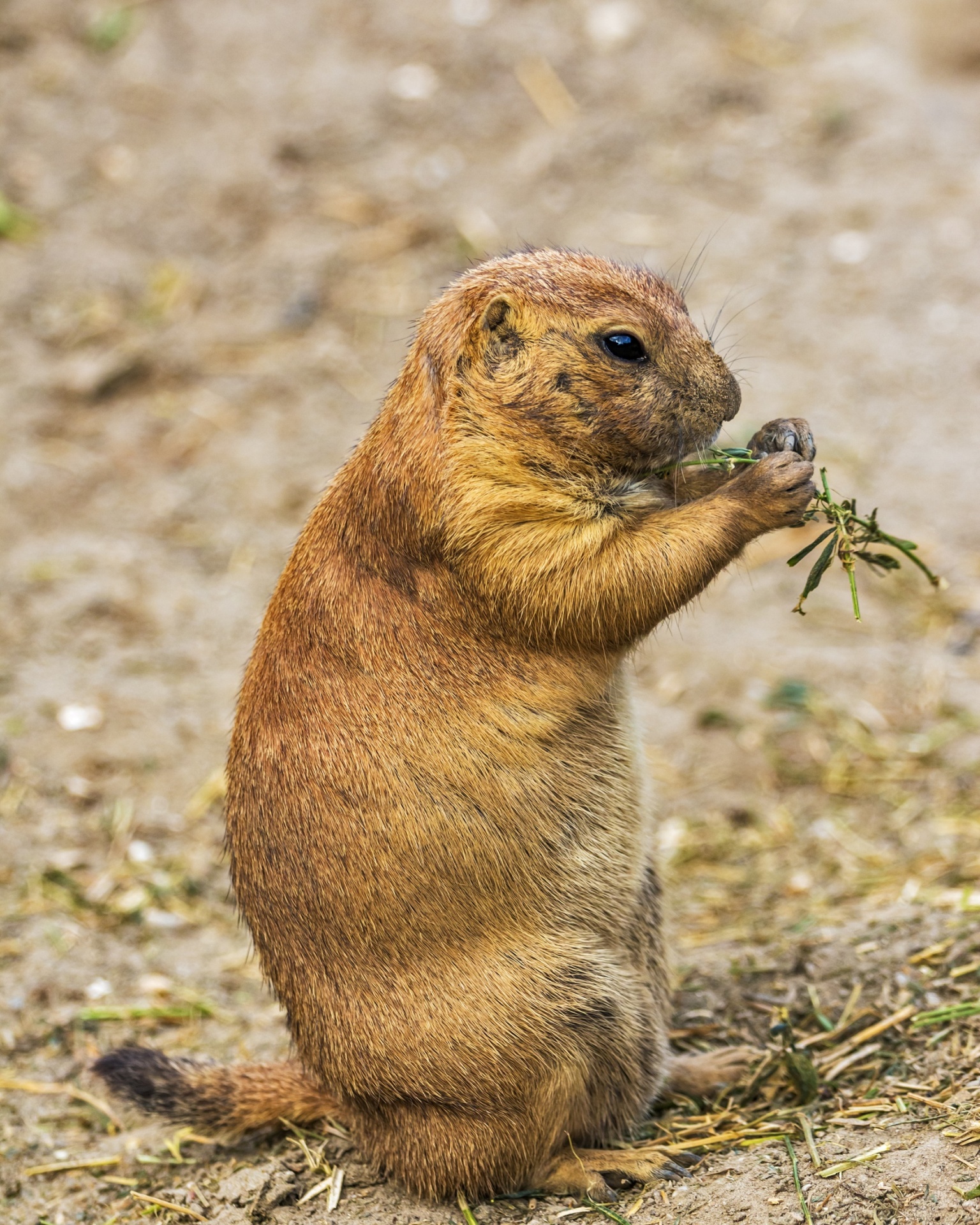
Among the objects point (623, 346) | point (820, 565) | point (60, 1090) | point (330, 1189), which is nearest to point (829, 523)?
point (820, 565)

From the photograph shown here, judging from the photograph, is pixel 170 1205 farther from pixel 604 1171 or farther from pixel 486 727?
pixel 486 727

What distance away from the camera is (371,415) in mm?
8133

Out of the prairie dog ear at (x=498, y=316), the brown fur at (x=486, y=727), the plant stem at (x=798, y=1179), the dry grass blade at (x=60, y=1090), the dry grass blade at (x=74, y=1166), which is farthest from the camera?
the dry grass blade at (x=60, y=1090)

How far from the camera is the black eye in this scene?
3.59 m

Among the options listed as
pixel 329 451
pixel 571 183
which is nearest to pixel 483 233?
pixel 571 183

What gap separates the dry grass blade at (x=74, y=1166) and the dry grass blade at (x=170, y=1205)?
0.31m

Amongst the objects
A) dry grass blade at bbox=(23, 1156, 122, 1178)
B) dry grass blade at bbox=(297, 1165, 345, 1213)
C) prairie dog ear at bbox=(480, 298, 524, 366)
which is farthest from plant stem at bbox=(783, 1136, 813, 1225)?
prairie dog ear at bbox=(480, 298, 524, 366)

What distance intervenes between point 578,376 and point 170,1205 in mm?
2590

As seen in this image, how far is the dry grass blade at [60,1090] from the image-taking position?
4.53m

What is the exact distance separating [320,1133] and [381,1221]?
0.43 meters

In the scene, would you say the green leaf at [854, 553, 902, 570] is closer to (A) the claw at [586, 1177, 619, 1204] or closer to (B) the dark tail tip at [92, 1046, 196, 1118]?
(A) the claw at [586, 1177, 619, 1204]

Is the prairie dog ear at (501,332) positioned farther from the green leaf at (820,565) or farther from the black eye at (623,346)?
the green leaf at (820,565)

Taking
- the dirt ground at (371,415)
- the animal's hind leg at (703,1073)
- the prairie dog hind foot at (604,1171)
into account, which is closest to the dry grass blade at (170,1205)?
the dirt ground at (371,415)

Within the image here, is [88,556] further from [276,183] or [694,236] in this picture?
[694,236]
